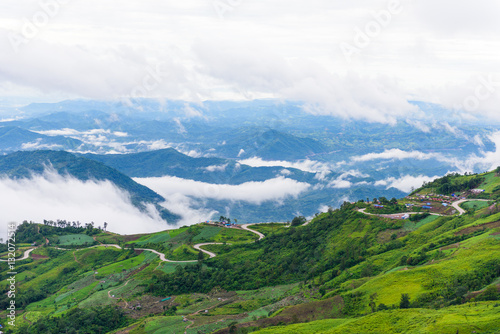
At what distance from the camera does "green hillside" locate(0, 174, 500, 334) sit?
7212cm

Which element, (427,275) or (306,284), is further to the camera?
(306,284)

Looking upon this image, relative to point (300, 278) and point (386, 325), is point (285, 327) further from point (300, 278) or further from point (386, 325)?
point (300, 278)

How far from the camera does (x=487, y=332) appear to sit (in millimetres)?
52125

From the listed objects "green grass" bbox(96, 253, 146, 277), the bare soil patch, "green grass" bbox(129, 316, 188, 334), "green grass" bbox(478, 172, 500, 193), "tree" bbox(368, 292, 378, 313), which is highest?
"green grass" bbox(478, 172, 500, 193)

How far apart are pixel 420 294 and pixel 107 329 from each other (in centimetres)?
9342

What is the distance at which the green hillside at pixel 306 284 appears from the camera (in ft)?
237

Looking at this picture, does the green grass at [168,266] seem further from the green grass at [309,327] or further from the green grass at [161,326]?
the green grass at [309,327]

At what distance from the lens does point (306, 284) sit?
385 feet

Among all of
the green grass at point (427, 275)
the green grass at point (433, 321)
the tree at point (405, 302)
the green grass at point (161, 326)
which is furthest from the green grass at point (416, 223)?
the green grass at point (161, 326)

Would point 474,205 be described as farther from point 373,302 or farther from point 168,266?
point 168,266

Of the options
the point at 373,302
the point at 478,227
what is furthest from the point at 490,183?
the point at 373,302

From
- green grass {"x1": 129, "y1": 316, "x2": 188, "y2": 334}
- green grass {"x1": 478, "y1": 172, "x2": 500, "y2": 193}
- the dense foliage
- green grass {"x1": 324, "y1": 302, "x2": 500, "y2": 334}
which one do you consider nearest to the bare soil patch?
green grass {"x1": 324, "y1": 302, "x2": 500, "y2": 334}

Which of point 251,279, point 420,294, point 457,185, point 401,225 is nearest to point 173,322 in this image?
point 251,279

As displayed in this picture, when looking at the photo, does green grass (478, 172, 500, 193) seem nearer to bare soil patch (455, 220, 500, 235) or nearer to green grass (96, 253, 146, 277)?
bare soil patch (455, 220, 500, 235)
